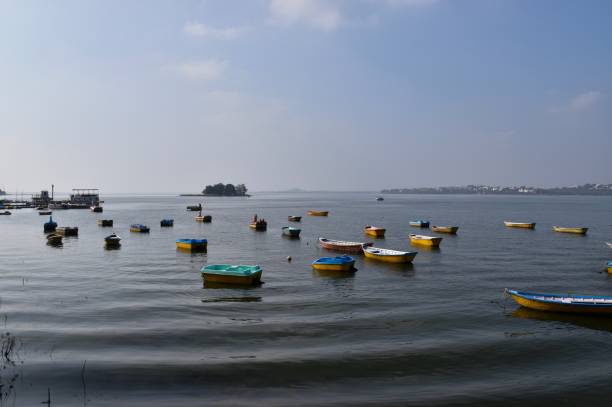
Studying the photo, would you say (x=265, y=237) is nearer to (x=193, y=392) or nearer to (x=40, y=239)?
(x=40, y=239)

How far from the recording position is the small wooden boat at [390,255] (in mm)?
44750

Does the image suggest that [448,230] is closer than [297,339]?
No

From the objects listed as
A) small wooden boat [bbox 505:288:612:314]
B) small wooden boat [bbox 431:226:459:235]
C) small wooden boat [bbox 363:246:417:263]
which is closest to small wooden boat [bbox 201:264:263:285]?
small wooden boat [bbox 363:246:417:263]

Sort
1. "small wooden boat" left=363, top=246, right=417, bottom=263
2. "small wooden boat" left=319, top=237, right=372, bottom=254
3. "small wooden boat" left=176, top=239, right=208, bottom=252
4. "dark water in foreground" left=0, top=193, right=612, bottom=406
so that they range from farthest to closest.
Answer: "small wooden boat" left=176, top=239, right=208, bottom=252
"small wooden boat" left=319, top=237, right=372, bottom=254
"small wooden boat" left=363, top=246, right=417, bottom=263
"dark water in foreground" left=0, top=193, right=612, bottom=406

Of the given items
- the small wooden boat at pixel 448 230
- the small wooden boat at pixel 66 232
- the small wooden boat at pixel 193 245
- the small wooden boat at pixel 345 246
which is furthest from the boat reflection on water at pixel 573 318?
the small wooden boat at pixel 66 232

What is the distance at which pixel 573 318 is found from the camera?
86.6 feet

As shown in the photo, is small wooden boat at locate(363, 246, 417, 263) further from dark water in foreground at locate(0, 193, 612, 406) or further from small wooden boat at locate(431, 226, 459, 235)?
small wooden boat at locate(431, 226, 459, 235)

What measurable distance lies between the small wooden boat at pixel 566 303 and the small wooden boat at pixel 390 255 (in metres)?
16.8

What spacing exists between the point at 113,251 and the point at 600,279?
163ft

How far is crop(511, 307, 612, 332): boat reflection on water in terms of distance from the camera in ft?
83.1

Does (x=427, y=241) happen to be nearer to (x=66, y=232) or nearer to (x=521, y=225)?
(x=521, y=225)

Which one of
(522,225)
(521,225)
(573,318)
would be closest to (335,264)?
(573,318)

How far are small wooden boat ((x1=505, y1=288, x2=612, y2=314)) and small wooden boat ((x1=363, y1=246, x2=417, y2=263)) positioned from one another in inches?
663

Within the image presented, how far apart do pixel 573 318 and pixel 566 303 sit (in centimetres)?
88
